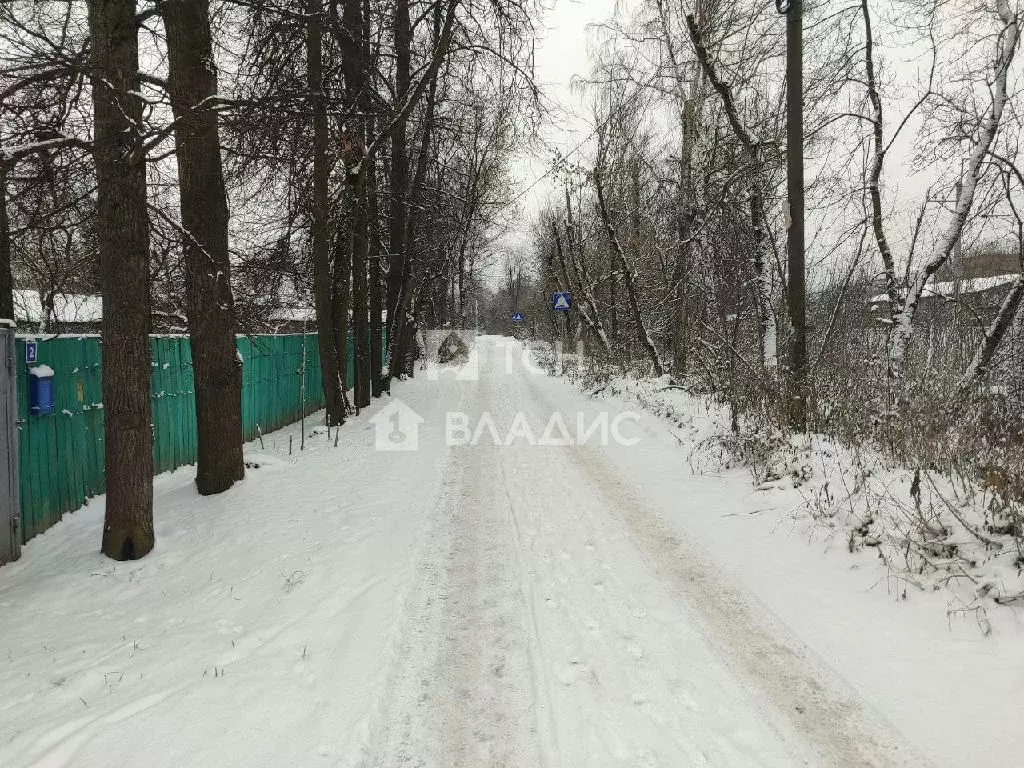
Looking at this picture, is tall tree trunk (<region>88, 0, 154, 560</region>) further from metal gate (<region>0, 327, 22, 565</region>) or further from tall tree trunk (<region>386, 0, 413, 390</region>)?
tall tree trunk (<region>386, 0, 413, 390</region>)

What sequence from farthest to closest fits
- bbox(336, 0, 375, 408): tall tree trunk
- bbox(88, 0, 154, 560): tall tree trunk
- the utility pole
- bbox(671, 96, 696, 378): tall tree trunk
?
bbox(671, 96, 696, 378): tall tree trunk < the utility pole < bbox(336, 0, 375, 408): tall tree trunk < bbox(88, 0, 154, 560): tall tree trunk

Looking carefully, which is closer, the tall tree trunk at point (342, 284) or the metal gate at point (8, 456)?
the metal gate at point (8, 456)

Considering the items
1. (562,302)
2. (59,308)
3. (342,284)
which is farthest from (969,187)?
(59,308)

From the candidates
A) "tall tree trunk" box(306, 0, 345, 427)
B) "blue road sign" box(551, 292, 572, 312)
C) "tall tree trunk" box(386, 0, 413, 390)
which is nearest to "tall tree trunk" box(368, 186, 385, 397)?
"tall tree trunk" box(386, 0, 413, 390)

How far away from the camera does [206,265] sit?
647 cm

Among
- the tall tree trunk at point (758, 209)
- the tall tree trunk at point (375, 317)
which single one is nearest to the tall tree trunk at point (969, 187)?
the tall tree trunk at point (758, 209)

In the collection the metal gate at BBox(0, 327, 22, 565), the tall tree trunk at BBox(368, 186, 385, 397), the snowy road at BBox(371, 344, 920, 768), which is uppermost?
the tall tree trunk at BBox(368, 186, 385, 397)

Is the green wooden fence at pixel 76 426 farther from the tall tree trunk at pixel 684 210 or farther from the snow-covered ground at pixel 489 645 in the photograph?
the tall tree trunk at pixel 684 210

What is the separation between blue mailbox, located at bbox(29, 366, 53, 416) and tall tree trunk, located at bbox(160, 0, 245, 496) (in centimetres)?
136

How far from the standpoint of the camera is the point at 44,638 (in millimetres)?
3908

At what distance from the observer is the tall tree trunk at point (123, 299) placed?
4.82 m

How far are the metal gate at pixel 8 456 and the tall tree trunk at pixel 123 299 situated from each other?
895mm

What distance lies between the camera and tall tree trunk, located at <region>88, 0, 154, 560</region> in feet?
15.8

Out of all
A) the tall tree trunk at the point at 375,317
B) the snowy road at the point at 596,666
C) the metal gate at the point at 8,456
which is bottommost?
the snowy road at the point at 596,666
